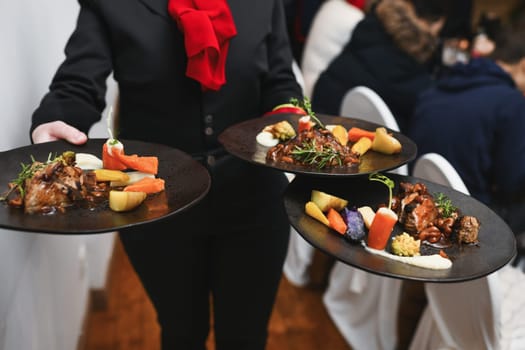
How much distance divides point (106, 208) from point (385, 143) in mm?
626

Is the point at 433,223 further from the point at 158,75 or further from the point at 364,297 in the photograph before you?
the point at 364,297

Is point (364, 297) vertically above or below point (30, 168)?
below

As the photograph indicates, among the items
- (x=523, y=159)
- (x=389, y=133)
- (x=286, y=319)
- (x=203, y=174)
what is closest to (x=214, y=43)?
(x=203, y=174)

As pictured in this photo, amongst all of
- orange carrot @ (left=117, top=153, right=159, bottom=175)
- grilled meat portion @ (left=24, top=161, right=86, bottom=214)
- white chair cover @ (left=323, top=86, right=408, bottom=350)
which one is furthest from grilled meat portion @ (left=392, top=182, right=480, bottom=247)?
white chair cover @ (left=323, top=86, right=408, bottom=350)

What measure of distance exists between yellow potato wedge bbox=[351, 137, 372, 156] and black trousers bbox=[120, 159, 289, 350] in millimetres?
293

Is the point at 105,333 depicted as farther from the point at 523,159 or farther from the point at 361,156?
the point at 523,159

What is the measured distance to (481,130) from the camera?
6.56ft

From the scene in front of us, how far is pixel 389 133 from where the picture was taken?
1318 millimetres

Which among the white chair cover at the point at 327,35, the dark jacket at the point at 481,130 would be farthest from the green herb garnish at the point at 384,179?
the white chair cover at the point at 327,35

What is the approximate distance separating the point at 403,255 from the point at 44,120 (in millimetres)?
780

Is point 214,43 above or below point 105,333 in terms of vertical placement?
above

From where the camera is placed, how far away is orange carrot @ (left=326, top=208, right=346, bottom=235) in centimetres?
104

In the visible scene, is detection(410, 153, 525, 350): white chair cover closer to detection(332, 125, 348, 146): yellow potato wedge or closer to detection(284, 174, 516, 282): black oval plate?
detection(284, 174, 516, 282): black oval plate

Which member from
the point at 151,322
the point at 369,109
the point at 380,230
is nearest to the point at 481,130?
the point at 369,109
